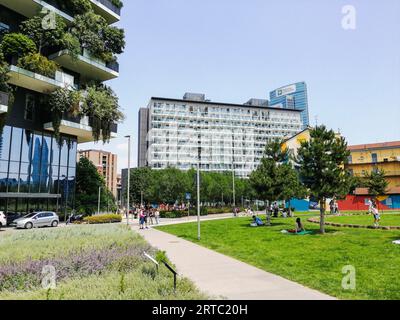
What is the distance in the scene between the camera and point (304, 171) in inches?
805

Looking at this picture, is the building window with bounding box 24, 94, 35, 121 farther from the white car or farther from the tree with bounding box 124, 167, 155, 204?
the tree with bounding box 124, 167, 155, 204

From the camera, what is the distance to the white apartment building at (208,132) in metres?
109

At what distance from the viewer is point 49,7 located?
32.1m

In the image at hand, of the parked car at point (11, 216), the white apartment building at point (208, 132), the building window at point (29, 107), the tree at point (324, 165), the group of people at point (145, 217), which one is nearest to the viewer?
the tree at point (324, 165)

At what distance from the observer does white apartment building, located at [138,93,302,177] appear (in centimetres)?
10888

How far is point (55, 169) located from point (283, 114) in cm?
11088

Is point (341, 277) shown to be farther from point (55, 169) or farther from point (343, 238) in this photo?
point (55, 169)

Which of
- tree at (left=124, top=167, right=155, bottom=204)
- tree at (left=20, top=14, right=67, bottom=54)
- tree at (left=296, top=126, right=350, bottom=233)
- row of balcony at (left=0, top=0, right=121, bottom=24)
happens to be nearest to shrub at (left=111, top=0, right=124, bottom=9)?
row of balcony at (left=0, top=0, right=121, bottom=24)

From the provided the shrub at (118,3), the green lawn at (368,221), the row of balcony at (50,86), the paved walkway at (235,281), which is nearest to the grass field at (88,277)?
the paved walkway at (235,281)

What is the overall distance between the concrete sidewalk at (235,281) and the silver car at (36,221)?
2163 cm

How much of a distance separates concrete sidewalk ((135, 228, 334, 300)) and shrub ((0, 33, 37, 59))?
2689cm

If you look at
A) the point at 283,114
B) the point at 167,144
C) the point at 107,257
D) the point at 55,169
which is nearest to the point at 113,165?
the point at 167,144

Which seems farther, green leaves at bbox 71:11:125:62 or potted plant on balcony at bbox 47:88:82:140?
green leaves at bbox 71:11:125:62

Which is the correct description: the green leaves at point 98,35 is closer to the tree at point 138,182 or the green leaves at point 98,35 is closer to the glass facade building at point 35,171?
the glass facade building at point 35,171
